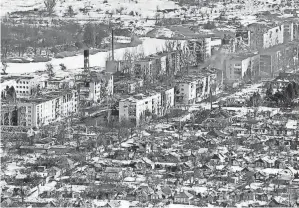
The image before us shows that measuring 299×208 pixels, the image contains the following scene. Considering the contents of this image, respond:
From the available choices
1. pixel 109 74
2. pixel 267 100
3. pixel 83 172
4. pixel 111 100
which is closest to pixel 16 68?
pixel 109 74

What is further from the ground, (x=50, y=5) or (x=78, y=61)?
(x=50, y=5)

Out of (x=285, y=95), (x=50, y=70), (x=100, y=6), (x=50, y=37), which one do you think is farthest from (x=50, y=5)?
(x=285, y=95)

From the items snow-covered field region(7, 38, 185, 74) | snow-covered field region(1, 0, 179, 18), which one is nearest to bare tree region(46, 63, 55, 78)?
snow-covered field region(7, 38, 185, 74)

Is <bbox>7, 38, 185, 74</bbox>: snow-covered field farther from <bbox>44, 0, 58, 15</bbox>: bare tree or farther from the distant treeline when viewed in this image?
<bbox>44, 0, 58, 15</bbox>: bare tree

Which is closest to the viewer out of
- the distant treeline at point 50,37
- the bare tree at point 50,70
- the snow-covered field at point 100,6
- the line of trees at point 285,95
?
the line of trees at point 285,95

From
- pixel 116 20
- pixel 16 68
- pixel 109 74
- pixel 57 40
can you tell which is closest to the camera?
pixel 109 74

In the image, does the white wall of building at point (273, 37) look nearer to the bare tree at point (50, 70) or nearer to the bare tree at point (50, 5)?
the bare tree at point (50, 70)

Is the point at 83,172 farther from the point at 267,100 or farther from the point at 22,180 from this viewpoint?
the point at 267,100

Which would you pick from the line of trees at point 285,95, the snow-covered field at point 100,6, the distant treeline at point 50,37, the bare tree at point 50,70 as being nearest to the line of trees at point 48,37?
the distant treeline at point 50,37

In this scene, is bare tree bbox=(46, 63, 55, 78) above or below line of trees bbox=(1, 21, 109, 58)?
below

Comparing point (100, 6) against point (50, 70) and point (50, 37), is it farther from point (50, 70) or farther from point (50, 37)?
point (50, 70)

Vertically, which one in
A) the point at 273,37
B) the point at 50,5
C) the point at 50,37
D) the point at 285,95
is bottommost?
the point at 285,95
